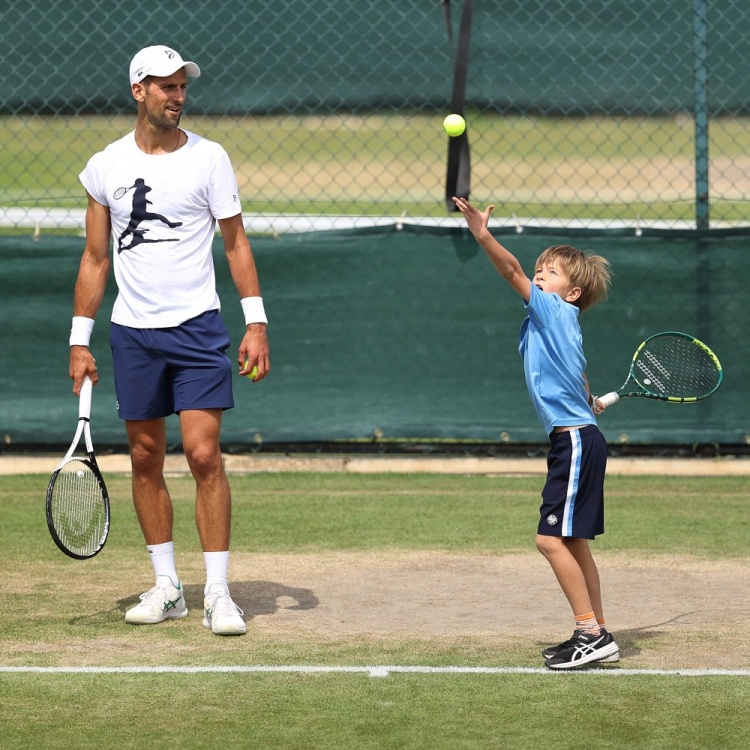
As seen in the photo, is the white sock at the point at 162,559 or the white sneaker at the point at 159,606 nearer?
the white sneaker at the point at 159,606

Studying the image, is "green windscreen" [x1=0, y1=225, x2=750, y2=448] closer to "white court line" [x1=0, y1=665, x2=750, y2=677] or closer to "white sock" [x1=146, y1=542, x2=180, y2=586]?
"white sock" [x1=146, y1=542, x2=180, y2=586]

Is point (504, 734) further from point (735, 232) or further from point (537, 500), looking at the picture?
point (735, 232)

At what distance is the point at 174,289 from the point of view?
521 centimetres

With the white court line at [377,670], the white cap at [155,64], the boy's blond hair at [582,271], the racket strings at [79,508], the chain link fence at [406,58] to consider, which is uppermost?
the chain link fence at [406,58]

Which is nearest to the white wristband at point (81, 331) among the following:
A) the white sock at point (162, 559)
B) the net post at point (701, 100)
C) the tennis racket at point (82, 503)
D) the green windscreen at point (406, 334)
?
the tennis racket at point (82, 503)

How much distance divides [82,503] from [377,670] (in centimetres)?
132

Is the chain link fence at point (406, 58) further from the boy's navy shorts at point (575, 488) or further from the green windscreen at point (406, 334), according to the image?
the boy's navy shorts at point (575, 488)

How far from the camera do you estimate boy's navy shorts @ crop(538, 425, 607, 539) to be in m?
4.63

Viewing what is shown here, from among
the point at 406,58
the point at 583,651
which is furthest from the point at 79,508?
the point at 406,58

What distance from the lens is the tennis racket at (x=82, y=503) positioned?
16.4 feet

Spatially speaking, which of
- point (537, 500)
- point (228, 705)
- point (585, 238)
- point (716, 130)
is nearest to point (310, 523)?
point (537, 500)

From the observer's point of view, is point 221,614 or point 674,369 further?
point 674,369

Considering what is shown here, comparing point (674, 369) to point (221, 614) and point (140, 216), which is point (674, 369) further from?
point (140, 216)

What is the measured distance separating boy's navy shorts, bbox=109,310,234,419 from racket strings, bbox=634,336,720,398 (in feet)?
5.06
